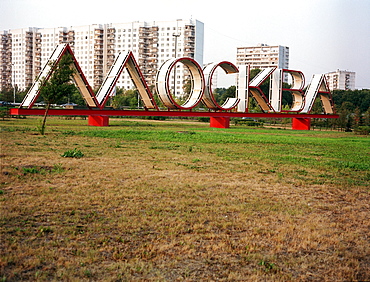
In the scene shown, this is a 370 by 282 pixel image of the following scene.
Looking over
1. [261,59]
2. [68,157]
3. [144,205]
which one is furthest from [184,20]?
[144,205]

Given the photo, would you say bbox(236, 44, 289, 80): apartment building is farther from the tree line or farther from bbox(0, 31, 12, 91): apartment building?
bbox(0, 31, 12, 91): apartment building

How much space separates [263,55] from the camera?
6501 inches

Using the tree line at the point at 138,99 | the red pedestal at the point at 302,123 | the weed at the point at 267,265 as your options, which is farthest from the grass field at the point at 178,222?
the red pedestal at the point at 302,123

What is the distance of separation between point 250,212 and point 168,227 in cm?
207

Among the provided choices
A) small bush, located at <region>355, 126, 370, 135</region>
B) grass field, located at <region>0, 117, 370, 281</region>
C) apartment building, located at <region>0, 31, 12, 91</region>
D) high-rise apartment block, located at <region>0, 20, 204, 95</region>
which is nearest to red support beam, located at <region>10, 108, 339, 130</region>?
small bush, located at <region>355, 126, 370, 135</region>

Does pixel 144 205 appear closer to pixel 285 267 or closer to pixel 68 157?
pixel 285 267

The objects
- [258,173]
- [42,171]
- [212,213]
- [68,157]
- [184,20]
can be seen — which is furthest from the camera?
[184,20]

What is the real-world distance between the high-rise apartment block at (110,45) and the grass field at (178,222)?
3784 inches

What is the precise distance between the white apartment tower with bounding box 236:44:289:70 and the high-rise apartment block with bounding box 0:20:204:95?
Result: 170 ft

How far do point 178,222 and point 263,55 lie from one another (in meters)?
164

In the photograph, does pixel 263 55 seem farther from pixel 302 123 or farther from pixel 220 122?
pixel 220 122

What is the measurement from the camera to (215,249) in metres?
6.48

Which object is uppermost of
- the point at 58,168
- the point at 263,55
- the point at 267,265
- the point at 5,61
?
the point at 263,55

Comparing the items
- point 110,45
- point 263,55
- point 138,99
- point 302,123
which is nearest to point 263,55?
point 263,55
